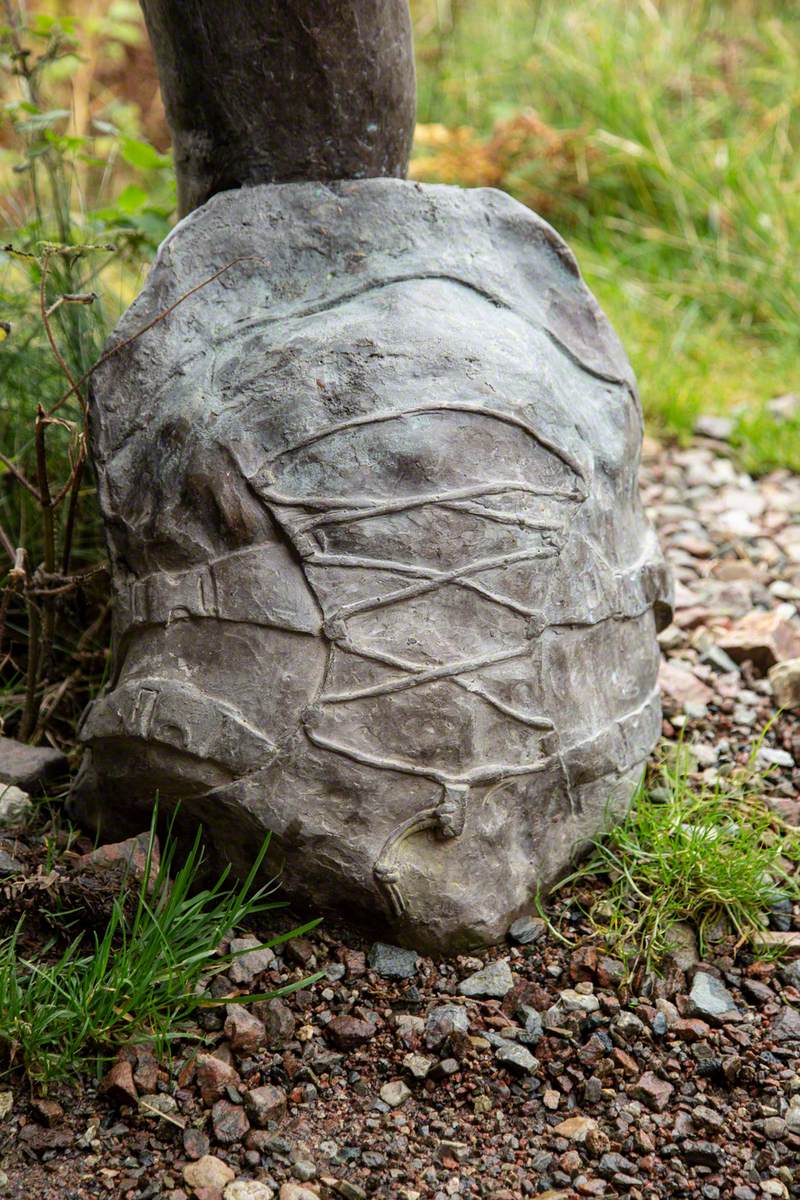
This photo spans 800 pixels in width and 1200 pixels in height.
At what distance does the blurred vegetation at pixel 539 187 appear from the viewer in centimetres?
296

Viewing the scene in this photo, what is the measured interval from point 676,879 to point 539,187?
157 inches

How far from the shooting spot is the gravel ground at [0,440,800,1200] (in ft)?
5.91

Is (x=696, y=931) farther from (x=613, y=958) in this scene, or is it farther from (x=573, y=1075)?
(x=573, y=1075)

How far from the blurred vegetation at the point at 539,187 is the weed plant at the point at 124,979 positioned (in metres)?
0.66

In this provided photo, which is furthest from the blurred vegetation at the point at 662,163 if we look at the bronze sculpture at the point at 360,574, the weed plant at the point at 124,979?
the weed plant at the point at 124,979

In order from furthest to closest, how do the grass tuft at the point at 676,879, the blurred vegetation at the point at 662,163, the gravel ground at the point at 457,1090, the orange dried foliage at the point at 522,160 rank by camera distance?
the orange dried foliage at the point at 522,160, the blurred vegetation at the point at 662,163, the grass tuft at the point at 676,879, the gravel ground at the point at 457,1090

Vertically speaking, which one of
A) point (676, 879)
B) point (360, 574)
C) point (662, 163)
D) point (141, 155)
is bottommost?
point (676, 879)

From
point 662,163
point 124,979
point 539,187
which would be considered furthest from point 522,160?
point 124,979

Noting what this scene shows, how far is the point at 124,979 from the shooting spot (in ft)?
6.31

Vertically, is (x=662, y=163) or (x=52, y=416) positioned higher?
(x=52, y=416)

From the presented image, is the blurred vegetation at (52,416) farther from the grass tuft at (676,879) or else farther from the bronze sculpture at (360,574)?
the grass tuft at (676,879)

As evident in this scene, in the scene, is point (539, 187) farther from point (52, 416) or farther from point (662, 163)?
point (52, 416)

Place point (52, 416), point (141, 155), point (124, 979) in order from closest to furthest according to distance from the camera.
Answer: point (124, 979), point (52, 416), point (141, 155)

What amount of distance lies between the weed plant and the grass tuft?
0.59 metres
